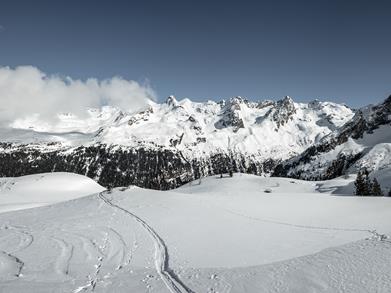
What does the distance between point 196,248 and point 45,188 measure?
8375 centimetres

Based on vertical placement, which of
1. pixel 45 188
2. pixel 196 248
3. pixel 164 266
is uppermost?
pixel 45 188

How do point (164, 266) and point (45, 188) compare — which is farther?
point (45, 188)

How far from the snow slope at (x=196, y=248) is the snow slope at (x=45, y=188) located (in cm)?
3834

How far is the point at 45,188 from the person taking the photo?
339 ft

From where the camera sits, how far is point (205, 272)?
78.6 ft

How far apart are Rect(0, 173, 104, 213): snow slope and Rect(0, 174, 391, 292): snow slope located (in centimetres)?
3834

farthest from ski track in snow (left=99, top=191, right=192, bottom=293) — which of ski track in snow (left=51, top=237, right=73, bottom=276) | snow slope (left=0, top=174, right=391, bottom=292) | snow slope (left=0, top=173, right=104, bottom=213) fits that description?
snow slope (left=0, top=173, right=104, bottom=213)

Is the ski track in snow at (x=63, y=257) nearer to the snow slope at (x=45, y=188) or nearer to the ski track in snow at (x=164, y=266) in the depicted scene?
the ski track in snow at (x=164, y=266)

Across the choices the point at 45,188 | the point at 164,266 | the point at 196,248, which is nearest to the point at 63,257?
the point at 164,266

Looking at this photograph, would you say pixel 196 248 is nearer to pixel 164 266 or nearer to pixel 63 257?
pixel 164 266

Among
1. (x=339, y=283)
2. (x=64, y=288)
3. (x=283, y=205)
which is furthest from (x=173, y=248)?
(x=283, y=205)

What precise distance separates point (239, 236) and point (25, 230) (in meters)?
23.1

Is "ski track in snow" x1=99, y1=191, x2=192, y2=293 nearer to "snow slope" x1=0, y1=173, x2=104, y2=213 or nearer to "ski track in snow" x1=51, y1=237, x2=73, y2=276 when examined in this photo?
"ski track in snow" x1=51, y1=237, x2=73, y2=276

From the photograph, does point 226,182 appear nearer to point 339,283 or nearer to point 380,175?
point 380,175
